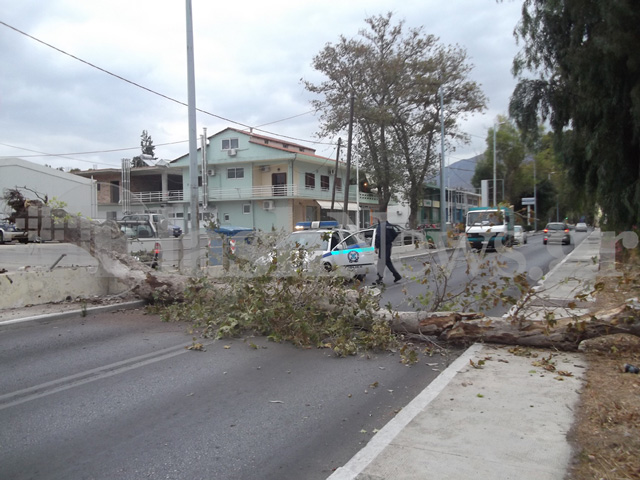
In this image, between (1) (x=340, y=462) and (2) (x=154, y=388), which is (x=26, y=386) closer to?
(2) (x=154, y=388)

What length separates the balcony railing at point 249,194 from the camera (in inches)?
1586

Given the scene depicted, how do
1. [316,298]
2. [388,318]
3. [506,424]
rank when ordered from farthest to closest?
[316,298] → [388,318] → [506,424]

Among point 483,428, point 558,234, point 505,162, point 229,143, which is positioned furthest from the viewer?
point 505,162

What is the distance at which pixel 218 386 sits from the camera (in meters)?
5.51

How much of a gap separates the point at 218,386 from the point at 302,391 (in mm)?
945

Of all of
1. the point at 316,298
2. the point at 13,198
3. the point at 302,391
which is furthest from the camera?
the point at 13,198

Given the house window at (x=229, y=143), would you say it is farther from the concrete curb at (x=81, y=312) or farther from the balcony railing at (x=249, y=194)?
the concrete curb at (x=81, y=312)

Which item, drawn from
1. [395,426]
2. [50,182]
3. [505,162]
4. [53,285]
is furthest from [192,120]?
[505,162]

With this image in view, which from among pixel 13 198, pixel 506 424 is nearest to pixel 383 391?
pixel 506 424

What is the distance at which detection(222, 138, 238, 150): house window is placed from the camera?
41.8m

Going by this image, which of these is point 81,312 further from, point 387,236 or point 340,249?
point 387,236

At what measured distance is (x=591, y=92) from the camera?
1219 cm

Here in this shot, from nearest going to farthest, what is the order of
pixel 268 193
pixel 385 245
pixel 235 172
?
pixel 385 245, pixel 268 193, pixel 235 172

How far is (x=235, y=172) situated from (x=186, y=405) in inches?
1517
